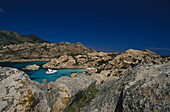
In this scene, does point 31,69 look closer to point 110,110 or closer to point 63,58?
point 63,58

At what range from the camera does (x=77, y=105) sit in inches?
284

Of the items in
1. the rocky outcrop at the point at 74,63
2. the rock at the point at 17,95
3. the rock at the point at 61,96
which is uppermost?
the rocky outcrop at the point at 74,63

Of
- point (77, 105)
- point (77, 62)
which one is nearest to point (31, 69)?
point (77, 62)

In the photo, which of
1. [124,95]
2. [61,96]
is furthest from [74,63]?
[124,95]

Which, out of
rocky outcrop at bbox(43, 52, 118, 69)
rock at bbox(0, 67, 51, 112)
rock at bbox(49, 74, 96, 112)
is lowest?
rock at bbox(49, 74, 96, 112)

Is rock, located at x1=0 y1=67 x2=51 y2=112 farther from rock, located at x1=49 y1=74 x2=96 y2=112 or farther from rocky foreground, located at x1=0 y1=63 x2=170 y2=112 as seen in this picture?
rock, located at x1=49 y1=74 x2=96 y2=112

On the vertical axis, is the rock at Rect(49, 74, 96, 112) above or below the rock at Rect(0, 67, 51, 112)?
below

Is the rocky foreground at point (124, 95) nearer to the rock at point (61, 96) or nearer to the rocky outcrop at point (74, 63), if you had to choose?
the rock at point (61, 96)

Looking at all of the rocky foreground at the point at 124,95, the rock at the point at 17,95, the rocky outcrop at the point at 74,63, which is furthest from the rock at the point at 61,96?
the rocky outcrop at the point at 74,63

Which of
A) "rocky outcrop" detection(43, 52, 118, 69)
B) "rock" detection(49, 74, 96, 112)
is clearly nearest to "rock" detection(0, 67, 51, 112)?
"rock" detection(49, 74, 96, 112)

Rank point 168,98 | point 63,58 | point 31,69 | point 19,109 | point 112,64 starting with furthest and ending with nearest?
point 63,58, point 31,69, point 112,64, point 19,109, point 168,98

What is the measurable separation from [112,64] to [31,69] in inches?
2981


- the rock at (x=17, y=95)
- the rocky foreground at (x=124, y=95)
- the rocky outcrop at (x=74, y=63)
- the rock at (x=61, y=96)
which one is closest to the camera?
the rocky foreground at (x=124, y=95)

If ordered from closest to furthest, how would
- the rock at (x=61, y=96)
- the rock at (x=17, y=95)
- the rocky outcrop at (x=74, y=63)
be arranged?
the rock at (x=17, y=95) → the rock at (x=61, y=96) → the rocky outcrop at (x=74, y=63)
